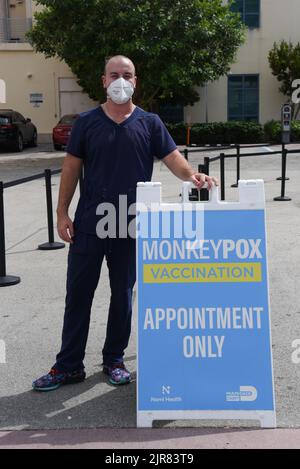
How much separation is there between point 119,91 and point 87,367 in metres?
1.89

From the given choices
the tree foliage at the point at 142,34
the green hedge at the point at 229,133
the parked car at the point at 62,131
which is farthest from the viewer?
the green hedge at the point at 229,133

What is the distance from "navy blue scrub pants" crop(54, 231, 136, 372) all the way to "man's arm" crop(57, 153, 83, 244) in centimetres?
8

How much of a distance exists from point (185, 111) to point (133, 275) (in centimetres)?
2782

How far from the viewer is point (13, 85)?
31516 millimetres

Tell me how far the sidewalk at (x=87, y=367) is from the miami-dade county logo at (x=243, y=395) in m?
0.17

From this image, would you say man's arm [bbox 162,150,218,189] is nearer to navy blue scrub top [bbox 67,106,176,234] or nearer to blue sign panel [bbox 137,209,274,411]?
navy blue scrub top [bbox 67,106,176,234]

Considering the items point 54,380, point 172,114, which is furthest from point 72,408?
point 172,114

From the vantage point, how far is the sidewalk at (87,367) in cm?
352

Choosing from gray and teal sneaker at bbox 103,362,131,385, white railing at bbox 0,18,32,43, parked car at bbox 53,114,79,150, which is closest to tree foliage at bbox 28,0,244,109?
parked car at bbox 53,114,79,150

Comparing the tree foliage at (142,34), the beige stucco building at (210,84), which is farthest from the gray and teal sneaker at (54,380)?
the beige stucco building at (210,84)

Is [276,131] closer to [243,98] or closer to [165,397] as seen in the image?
[243,98]

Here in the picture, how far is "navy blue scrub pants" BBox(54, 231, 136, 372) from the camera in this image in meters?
4.04

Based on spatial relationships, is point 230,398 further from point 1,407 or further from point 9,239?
point 9,239

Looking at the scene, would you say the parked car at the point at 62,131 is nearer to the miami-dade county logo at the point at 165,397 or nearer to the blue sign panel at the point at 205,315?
the blue sign panel at the point at 205,315
